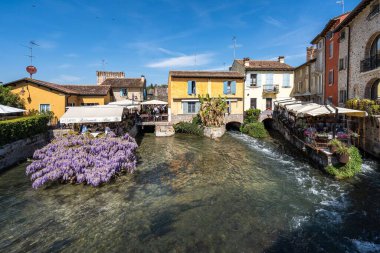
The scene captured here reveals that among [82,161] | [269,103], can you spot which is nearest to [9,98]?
[82,161]

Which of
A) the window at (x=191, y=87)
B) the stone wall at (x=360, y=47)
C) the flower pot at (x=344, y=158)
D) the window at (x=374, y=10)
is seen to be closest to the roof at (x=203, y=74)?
the window at (x=191, y=87)

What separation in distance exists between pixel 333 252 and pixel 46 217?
9.06 m

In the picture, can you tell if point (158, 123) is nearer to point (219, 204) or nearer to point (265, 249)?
point (219, 204)

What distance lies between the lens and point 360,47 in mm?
17094

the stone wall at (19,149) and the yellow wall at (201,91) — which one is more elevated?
the yellow wall at (201,91)

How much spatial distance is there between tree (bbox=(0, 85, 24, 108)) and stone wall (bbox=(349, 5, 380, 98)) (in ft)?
95.3

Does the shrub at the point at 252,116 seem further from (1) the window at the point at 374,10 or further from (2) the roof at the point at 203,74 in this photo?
→ (1) the window at the point at 374,10

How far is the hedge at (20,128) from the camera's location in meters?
13.1

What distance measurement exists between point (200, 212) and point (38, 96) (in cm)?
2144

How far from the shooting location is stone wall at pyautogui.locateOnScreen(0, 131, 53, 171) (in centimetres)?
1316

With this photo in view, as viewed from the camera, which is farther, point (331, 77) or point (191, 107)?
point (191, 107)

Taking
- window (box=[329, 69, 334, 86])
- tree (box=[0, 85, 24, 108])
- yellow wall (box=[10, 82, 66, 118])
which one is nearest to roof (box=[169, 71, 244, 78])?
window (box=[329, 69, 334, 86])

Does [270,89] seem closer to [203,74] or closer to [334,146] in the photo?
[203,74]

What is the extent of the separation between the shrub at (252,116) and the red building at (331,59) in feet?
24.5
